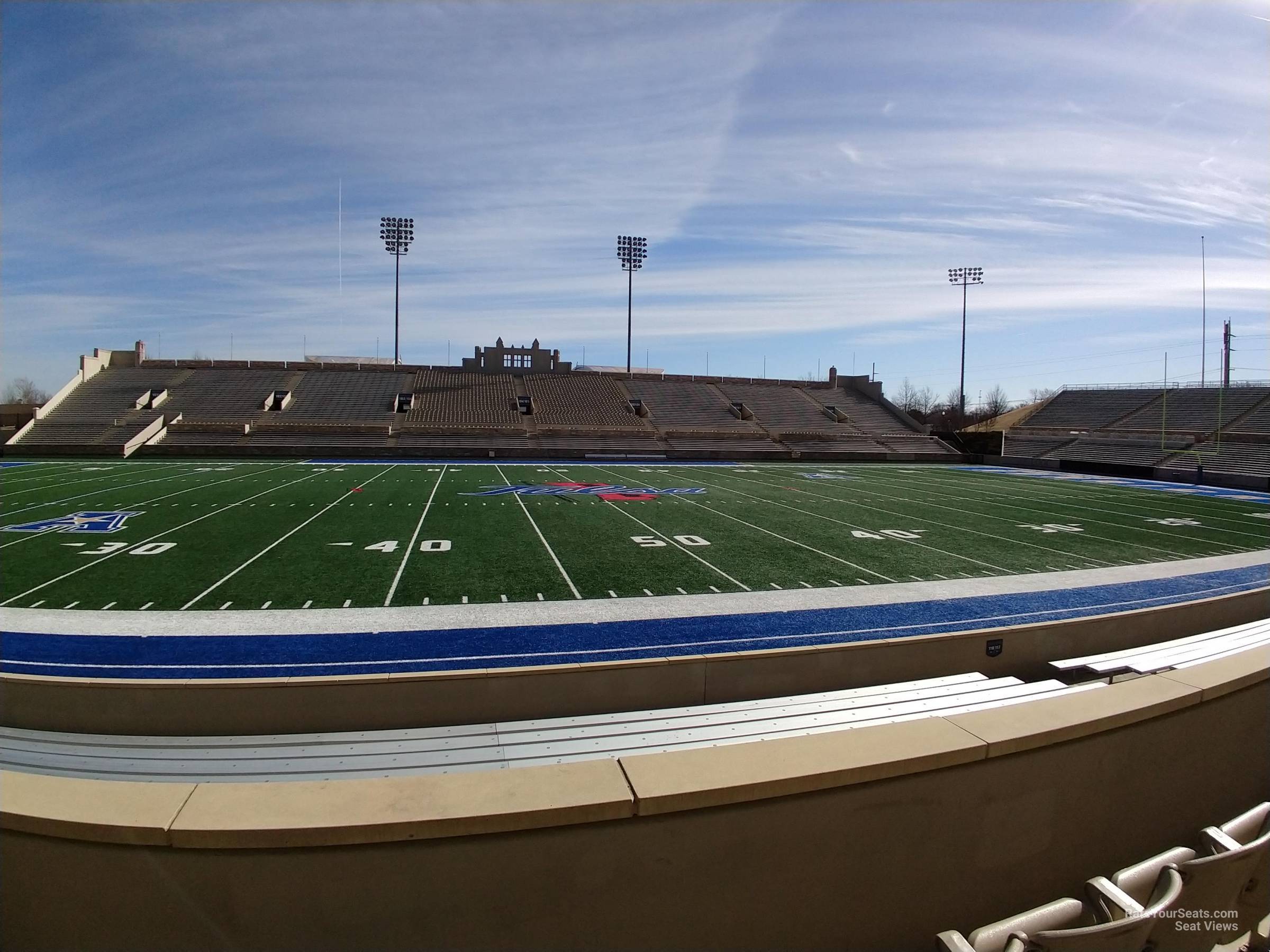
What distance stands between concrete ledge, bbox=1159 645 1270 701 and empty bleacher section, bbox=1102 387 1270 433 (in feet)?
153

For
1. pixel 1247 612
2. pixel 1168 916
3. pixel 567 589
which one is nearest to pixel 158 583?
pixel 567 589

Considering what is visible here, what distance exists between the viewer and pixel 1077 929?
7.27 ft

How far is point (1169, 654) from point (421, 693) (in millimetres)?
7448

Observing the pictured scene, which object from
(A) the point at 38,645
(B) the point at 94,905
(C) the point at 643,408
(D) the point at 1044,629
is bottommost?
(A) the point at 38,645

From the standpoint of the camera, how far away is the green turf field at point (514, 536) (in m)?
10.8

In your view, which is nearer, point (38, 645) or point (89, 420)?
point (38, 645)

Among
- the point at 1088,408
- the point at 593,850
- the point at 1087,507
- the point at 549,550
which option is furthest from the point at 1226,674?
the point at 1088,408

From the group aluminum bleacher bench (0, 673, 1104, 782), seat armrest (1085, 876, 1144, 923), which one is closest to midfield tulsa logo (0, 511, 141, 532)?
aluminum bleacher bench (0, 673, 1104, 782)

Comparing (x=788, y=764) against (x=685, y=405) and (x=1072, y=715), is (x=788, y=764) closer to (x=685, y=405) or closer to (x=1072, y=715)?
(x=1072, y=715)

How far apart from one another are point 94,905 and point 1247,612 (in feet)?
40.0

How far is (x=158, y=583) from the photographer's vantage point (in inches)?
416

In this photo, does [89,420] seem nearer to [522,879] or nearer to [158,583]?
[158,583]

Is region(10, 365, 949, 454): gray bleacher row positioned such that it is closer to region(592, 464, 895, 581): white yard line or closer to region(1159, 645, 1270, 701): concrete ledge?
region(592, 464, 895, 581): white yard line

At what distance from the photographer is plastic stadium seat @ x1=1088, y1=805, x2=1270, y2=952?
2.38m
